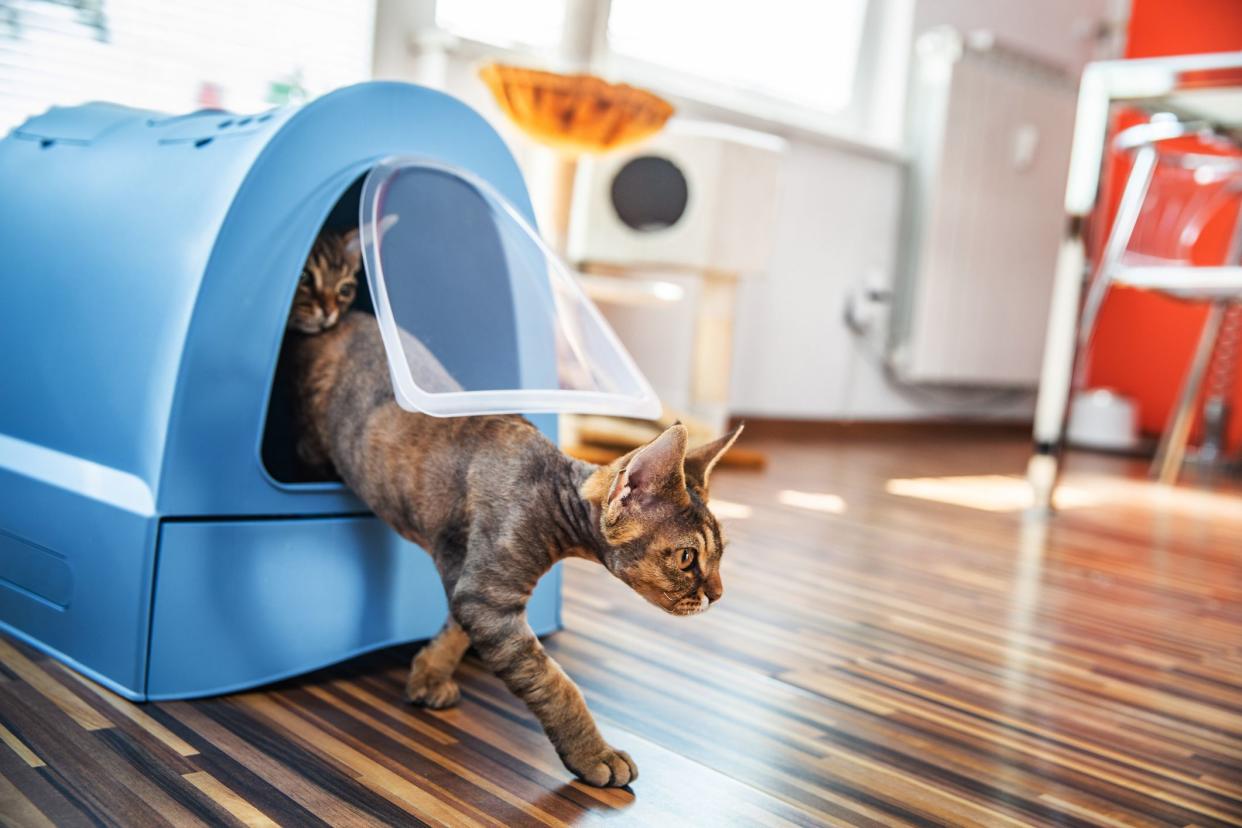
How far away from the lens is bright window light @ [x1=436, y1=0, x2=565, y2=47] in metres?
2.73

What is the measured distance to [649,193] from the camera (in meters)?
2.83

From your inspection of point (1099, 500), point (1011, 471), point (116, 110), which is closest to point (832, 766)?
point (116, 110)

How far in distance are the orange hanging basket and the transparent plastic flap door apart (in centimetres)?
115

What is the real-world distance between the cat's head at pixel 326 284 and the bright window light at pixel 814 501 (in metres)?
1.33

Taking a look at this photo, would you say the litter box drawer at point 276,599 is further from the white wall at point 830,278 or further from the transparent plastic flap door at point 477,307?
the white wall at point 830,278

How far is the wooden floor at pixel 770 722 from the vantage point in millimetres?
852

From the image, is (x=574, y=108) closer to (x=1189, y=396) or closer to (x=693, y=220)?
(x=693, y=220)

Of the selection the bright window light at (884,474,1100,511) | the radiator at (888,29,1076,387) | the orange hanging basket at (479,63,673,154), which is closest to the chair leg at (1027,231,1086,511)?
the bright window light at (884,474,1100,511)

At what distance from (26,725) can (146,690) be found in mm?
102

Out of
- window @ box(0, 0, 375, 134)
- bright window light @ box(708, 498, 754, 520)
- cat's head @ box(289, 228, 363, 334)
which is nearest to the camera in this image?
cat's head @ box(289, 228, 363, 334)

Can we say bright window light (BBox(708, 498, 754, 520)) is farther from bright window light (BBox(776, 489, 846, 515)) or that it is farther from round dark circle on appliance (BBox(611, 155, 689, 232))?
round dark circle on appliance (BBox(611, 155, 689, 232))

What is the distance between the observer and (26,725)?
0.90m

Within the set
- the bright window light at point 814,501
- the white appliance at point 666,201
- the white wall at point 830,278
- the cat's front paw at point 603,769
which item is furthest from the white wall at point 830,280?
the cat's front paw at point 603,769

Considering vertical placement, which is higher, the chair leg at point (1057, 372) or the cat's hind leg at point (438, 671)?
the chair leg at point (1057, 372)
